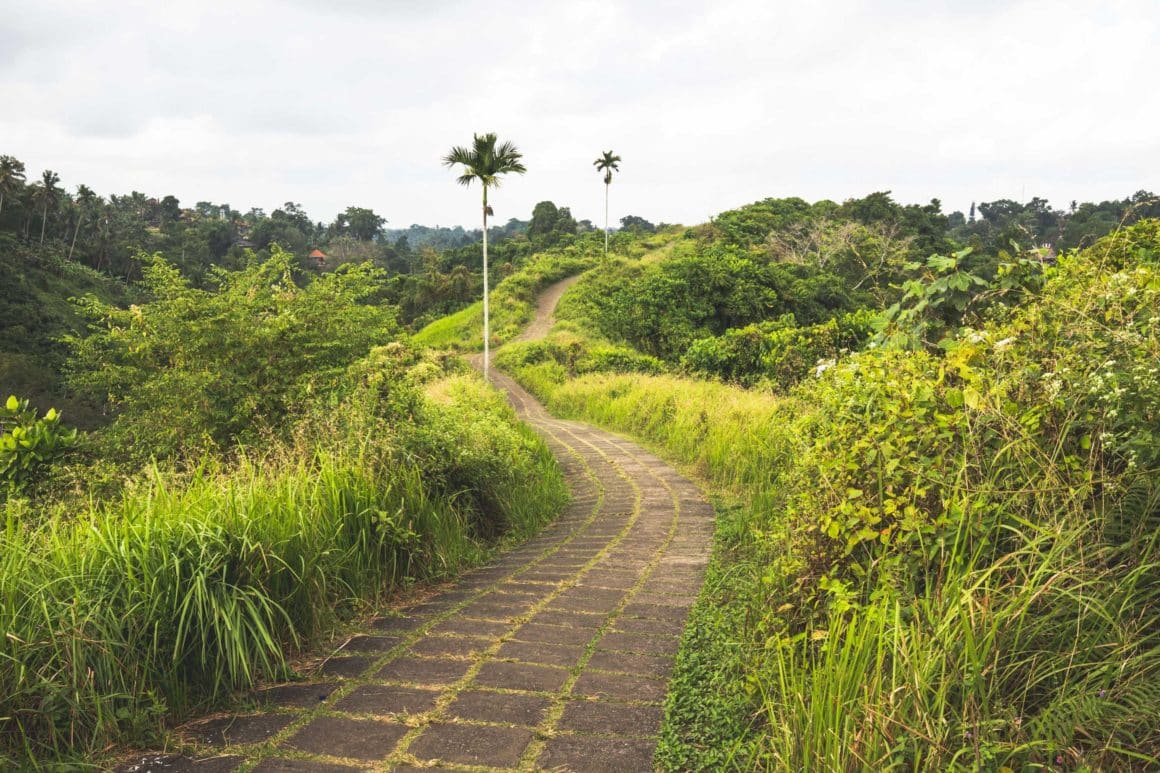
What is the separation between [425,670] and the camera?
284 cm

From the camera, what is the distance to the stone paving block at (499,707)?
2.44m

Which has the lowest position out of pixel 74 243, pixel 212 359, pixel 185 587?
pixel 185 587

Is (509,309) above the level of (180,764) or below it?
above

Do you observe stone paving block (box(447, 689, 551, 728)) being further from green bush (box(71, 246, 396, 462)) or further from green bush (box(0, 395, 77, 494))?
green bush (box(71, 246, 396, 462))

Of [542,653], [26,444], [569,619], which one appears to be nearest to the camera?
[542,653]

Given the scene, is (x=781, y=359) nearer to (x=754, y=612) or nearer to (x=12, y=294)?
(x=754, y=612)

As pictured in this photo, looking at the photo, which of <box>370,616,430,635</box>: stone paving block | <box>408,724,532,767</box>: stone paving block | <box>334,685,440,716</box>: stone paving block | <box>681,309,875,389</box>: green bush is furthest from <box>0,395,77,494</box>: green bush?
<box>681,309,875,389</box>: green bush

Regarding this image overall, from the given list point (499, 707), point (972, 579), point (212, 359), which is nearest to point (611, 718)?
point (499, 707)

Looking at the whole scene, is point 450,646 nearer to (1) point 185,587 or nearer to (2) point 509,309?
(1) point 185,587

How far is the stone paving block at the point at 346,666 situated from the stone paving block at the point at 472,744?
0.63 m

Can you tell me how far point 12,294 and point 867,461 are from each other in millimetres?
45259

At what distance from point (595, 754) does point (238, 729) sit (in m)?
1.27

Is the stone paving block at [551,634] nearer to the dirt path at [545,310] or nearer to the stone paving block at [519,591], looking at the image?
the stone paving block at [519,591]

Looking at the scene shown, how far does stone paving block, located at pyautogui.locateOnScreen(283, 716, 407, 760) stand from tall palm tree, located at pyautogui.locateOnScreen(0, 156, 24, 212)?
62.9m
